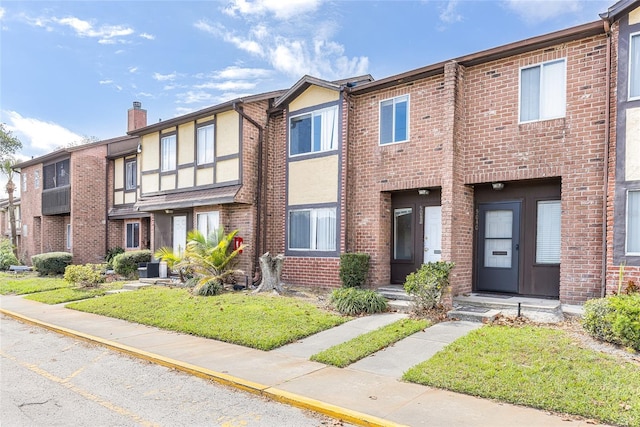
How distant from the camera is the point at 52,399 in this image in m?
5.29

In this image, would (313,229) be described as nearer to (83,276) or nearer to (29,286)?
(83,276)

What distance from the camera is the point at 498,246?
10.5m

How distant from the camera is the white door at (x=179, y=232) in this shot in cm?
1703

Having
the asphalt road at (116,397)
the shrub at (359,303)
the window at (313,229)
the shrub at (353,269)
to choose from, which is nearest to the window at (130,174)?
the window at (313,229)

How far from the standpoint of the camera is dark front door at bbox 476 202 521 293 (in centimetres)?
1020

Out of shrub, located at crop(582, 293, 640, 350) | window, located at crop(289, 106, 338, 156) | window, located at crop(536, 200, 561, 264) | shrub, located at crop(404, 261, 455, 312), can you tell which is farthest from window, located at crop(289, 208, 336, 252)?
shrub, located at crop(582, 293, 640, 350)

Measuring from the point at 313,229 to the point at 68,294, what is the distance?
852 cm

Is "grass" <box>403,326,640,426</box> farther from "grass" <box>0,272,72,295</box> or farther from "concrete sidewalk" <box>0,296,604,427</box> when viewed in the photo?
"grass" <box>0,272,72,295</box>

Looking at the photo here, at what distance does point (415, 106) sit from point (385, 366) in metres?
7.45

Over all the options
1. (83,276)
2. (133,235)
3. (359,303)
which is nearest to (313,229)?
(359,303)

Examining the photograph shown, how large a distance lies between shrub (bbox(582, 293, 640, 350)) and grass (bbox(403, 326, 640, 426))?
47 centimetres

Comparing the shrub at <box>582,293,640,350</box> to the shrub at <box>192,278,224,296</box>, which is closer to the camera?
the shrub at <box>582,293,640,350</box>

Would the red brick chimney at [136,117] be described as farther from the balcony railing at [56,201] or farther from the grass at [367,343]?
the grass at [367,343]

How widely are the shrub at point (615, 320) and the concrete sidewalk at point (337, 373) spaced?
6.61 ft
